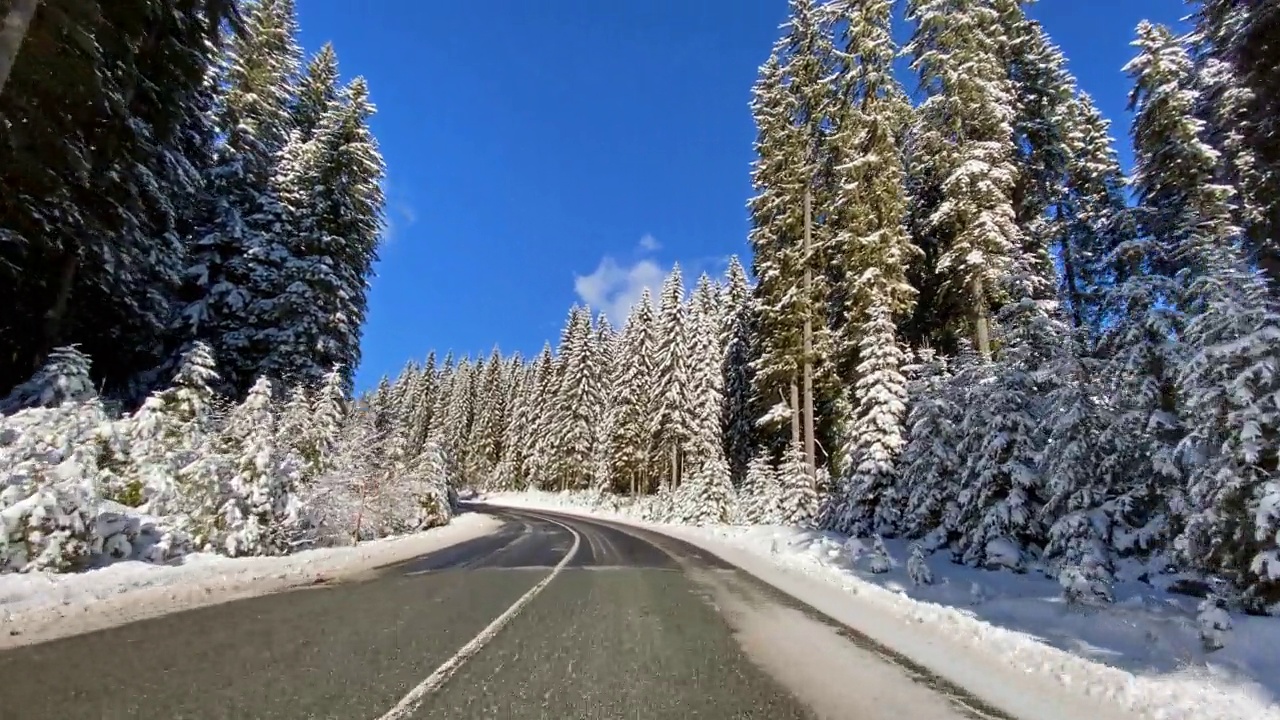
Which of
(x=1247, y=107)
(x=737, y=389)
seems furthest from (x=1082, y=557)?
(x=737, y=389)

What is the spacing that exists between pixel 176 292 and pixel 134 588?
15821 mm

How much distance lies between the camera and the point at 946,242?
22.5 metres

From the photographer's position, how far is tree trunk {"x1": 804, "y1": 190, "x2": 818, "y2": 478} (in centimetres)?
2427

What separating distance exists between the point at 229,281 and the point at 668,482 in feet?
125

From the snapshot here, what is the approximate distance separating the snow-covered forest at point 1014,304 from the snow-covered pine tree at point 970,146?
0.31 feet

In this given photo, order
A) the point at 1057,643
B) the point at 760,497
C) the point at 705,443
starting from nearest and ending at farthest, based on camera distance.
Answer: the point at 1057,643 < the point at 760,497 < the point at 705,443

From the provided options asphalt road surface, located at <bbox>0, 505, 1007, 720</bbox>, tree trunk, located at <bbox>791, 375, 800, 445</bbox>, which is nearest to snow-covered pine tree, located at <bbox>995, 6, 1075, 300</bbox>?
tree trunk, located at <bbox>791, 375, 800, 445</bbox>

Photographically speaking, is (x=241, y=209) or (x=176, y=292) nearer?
(x=176, y=292)

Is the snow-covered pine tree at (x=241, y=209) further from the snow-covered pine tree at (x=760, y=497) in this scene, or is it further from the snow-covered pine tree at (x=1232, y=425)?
the snow-covered pine tree at (x=1232, y=425)

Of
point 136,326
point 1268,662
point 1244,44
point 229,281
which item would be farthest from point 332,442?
point 1244,44

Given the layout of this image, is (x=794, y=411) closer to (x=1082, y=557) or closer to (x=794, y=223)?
(x=794, y=223)

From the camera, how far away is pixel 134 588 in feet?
28.3

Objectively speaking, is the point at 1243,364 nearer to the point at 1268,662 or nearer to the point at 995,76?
the point at 1268,662

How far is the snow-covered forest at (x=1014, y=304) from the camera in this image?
7.65 metres
